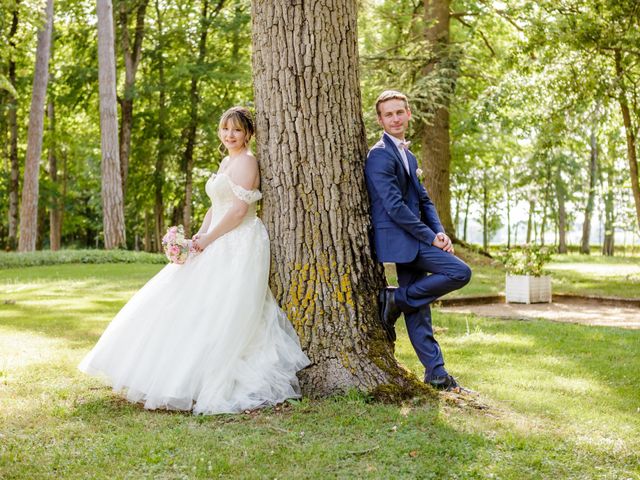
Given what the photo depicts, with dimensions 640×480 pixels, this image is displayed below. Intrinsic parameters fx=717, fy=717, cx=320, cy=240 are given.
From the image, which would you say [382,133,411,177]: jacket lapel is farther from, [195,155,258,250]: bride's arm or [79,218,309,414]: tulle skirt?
[79,218,309,414]: tulle skirt

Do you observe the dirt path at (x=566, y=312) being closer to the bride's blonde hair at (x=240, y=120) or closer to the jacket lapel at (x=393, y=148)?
the jacket lapel at (x=393, y=148)

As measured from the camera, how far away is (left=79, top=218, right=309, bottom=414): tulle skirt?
4.78 meters

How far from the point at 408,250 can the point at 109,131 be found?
16456 millimetres

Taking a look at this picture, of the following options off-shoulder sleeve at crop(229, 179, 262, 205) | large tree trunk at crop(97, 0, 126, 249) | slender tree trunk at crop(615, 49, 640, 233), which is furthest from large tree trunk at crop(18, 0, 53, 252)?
off-shoulder sleeve at crop(229, 179, 262, 205)

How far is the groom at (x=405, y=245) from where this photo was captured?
16.5 ft

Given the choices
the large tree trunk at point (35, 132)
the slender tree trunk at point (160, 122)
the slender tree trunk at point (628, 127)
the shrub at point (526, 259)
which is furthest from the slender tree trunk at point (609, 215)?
the large tree trunk at point (35, 132)

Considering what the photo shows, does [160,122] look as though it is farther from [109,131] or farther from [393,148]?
[393,148]

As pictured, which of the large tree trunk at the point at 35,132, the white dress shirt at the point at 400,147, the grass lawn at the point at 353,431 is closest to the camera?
the grass lawn at the point at 353,431

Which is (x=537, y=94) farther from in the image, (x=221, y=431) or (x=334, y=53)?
(x=221, y=431)

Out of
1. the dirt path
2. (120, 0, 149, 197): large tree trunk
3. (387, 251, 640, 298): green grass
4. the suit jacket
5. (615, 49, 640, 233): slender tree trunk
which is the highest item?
(120, 0, 149, 197): large tree trunk

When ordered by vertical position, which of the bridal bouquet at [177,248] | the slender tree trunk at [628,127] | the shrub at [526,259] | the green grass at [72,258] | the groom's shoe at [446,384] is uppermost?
the slender tree trunk at [628,127]

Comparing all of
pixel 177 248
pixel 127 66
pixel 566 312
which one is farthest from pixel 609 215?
pixel 177 248

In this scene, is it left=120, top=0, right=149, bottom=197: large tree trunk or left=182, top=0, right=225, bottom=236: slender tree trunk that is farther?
left=182, top=0, right=225, bottom=236: slender tree trunk

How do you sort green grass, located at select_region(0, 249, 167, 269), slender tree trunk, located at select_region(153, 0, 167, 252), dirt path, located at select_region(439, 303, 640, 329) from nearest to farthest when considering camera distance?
dirt path, located at select_region(439, 303, 640, 329)
green grass, located at select_region(0, 249, 167, 269)
slender tree trunk, located at select_region(153, 0, 167, 252)
